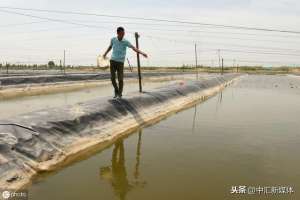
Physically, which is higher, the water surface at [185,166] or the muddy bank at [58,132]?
the muddy bank at [58,132]

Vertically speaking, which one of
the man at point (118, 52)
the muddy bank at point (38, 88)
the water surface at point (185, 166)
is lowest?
the water surface at point (185, 166)

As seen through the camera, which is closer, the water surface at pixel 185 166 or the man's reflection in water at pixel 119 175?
the water surface at pixel 185 166

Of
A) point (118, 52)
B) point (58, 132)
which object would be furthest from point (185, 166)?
point (118, 52)

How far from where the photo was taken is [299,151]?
6.93 meters

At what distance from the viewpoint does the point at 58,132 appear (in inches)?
263

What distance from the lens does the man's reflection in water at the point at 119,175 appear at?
4895 millimetres

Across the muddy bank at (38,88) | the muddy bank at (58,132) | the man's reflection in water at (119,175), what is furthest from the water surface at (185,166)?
the muddy bank at (38,88)

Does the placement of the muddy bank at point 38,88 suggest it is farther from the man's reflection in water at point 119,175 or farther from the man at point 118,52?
the man's reflection in water at point 119,175

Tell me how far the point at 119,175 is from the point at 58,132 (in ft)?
5.75

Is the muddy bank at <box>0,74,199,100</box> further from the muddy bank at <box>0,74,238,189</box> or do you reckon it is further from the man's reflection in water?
the man's reflection in water

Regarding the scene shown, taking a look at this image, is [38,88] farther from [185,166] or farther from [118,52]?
[185,166]

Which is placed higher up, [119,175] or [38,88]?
[38,88]

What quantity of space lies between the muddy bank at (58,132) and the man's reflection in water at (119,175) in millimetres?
665

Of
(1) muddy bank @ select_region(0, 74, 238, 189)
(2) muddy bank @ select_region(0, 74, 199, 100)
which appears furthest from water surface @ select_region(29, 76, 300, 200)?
(2) muddy bank @ select_region(0, 74, 199, 100)
